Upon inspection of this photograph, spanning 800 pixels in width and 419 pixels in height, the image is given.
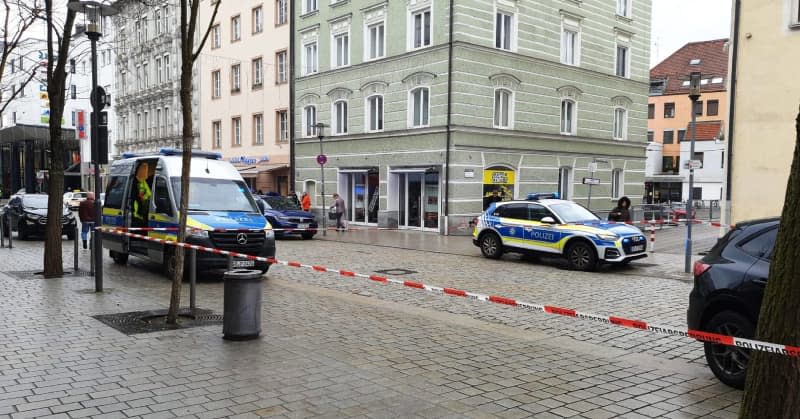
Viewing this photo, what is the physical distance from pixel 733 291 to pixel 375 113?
75.2 ft

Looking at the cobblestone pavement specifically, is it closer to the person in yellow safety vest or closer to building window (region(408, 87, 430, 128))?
the person in yellow safety vest

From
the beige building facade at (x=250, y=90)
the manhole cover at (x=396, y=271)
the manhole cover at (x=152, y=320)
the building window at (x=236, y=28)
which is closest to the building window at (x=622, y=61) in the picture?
the beige building facade at (x=250, y=90)

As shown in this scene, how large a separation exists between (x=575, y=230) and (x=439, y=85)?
11367 millimetres

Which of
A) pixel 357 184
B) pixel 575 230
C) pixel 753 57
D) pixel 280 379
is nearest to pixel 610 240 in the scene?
pixel 575 230

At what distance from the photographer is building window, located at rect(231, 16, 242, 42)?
37.3 m

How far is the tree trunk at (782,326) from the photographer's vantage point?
3.04 m

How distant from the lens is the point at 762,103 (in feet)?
54.6

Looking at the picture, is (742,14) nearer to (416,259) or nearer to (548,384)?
(416,259)

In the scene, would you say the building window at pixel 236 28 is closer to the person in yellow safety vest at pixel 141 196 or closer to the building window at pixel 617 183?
the building window at pixel 617 183

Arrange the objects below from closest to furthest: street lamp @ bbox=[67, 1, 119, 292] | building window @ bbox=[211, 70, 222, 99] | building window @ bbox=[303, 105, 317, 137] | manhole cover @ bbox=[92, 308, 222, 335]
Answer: manhole cover @ bbox=[92, 308, 222, 335] → street lamp @ bbox=[67, 1, 119, 292] → building window @ bbox=[303, 105, 317, 137] → building window @ bbox=[211, 70, 222, 99]

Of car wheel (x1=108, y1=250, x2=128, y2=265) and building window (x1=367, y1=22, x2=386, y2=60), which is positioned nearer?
car wheel (x1=108, y1=250, x2=128, y2=265)

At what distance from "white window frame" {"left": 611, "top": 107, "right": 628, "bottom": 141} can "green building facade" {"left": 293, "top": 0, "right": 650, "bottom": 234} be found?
0.32ft

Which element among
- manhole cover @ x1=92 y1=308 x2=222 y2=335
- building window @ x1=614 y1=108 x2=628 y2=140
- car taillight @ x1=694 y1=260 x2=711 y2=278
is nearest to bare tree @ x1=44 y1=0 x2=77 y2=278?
manhole cover @ x1=92 y1=308 x2=222 y2=335

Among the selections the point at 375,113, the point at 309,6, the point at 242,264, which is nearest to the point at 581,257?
the point at 242,264
